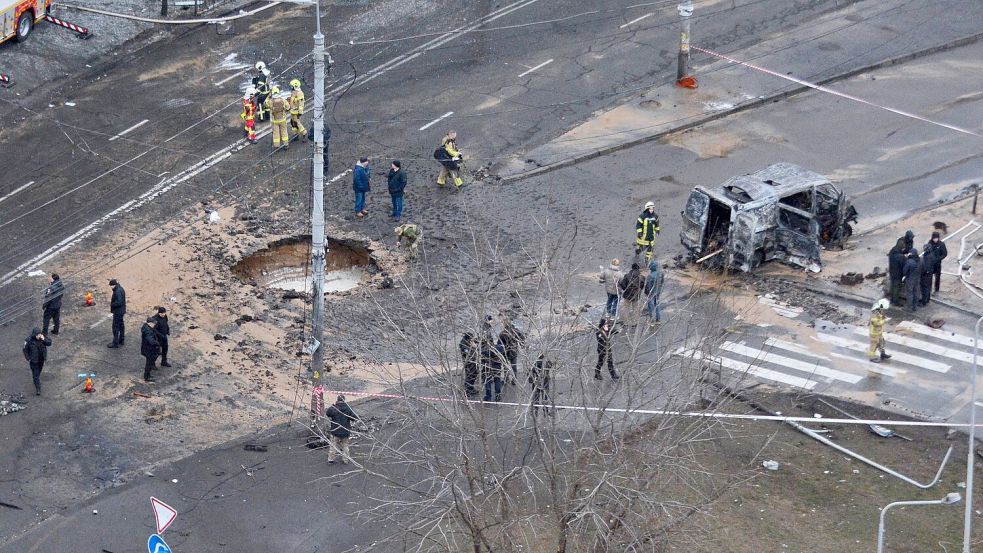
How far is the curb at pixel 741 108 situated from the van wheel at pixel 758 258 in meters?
5.21

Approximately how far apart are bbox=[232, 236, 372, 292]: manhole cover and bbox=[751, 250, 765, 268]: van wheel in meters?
6.99

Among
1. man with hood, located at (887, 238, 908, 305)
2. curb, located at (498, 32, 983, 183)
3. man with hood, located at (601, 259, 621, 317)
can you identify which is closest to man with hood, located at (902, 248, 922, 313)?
man with hood, located at (887, 238, 908, 305)

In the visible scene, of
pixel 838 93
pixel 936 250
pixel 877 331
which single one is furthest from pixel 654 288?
pixel 838 93

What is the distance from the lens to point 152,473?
22234mm

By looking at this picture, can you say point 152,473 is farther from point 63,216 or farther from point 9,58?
point 9,58

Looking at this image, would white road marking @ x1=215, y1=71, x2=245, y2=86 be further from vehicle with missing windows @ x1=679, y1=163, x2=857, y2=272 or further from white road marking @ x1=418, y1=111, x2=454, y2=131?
vehicle with missing windows @ x1=679, y1=163, x2=857, y2=272

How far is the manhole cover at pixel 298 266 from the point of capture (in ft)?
91.1

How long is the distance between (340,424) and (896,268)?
10210mm

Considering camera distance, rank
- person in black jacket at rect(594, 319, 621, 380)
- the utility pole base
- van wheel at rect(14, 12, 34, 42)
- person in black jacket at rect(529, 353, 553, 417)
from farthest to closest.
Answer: van wheel at rect(14, 12, 34, 42) < the utility pole base < person in black jacket at rect(594, 319, 621, 380) < person in black jacket at rect(529, 353, 553, 417)

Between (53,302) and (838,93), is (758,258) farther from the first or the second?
(53,302)

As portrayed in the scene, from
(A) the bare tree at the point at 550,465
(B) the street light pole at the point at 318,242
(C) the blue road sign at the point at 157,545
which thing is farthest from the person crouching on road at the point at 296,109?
(C) the blue road sign at the point at 157,545

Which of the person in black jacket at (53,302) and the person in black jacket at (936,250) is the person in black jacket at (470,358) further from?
the person in black jacket at (936,250)

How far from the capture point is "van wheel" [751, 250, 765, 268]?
27562 millimetres

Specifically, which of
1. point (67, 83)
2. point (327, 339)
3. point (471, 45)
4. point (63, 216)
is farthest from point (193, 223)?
point (471, 45)
